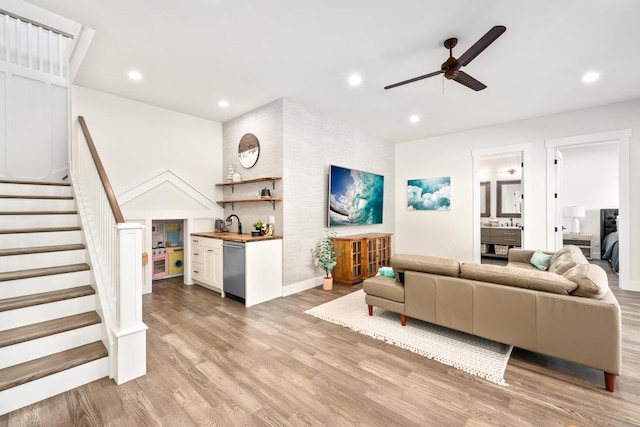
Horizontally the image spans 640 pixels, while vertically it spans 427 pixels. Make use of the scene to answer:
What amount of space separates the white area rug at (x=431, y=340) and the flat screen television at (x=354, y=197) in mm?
1890

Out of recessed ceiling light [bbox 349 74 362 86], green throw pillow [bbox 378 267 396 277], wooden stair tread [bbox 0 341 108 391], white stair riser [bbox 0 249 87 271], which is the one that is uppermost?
recessed ceiling light [bbox 349 74 362 86]

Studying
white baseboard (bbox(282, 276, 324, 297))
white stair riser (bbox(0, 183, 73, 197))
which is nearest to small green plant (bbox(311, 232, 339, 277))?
white baseboard (bbox(282, 276, 324, 297))

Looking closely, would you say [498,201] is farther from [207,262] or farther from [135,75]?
[135,75]

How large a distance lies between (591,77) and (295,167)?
4.08 metres

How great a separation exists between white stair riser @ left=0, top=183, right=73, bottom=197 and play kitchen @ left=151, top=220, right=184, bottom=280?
1.33 meters

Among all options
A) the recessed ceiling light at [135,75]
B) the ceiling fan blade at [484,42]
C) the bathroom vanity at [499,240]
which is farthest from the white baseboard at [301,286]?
the bathroom vanity at [499,240]

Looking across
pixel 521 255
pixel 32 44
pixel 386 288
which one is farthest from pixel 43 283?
pixel 521 255

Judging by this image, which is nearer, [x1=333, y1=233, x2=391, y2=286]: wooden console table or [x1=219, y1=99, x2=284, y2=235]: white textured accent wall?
[x1=219, y1=99, x2=284, y2=235]: white textured accent wall

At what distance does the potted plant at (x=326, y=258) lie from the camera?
445 cm

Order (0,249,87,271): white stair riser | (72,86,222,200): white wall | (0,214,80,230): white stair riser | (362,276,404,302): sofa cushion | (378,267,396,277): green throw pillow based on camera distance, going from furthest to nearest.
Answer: (72,86,222,200): white wall < (378,267,396,277): green throw pillow < (362,276,404,302): sofa cushion < (0,214,80,230): white stair riser < (0,249,87,271): white stair riser

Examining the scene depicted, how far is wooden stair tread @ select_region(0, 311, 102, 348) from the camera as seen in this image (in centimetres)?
193

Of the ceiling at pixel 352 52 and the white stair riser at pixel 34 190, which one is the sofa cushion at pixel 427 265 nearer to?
the ceiling at pixel 352 52

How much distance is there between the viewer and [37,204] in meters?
3.15

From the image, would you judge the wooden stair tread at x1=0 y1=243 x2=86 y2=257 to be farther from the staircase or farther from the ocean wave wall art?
the ocean wave wall art
